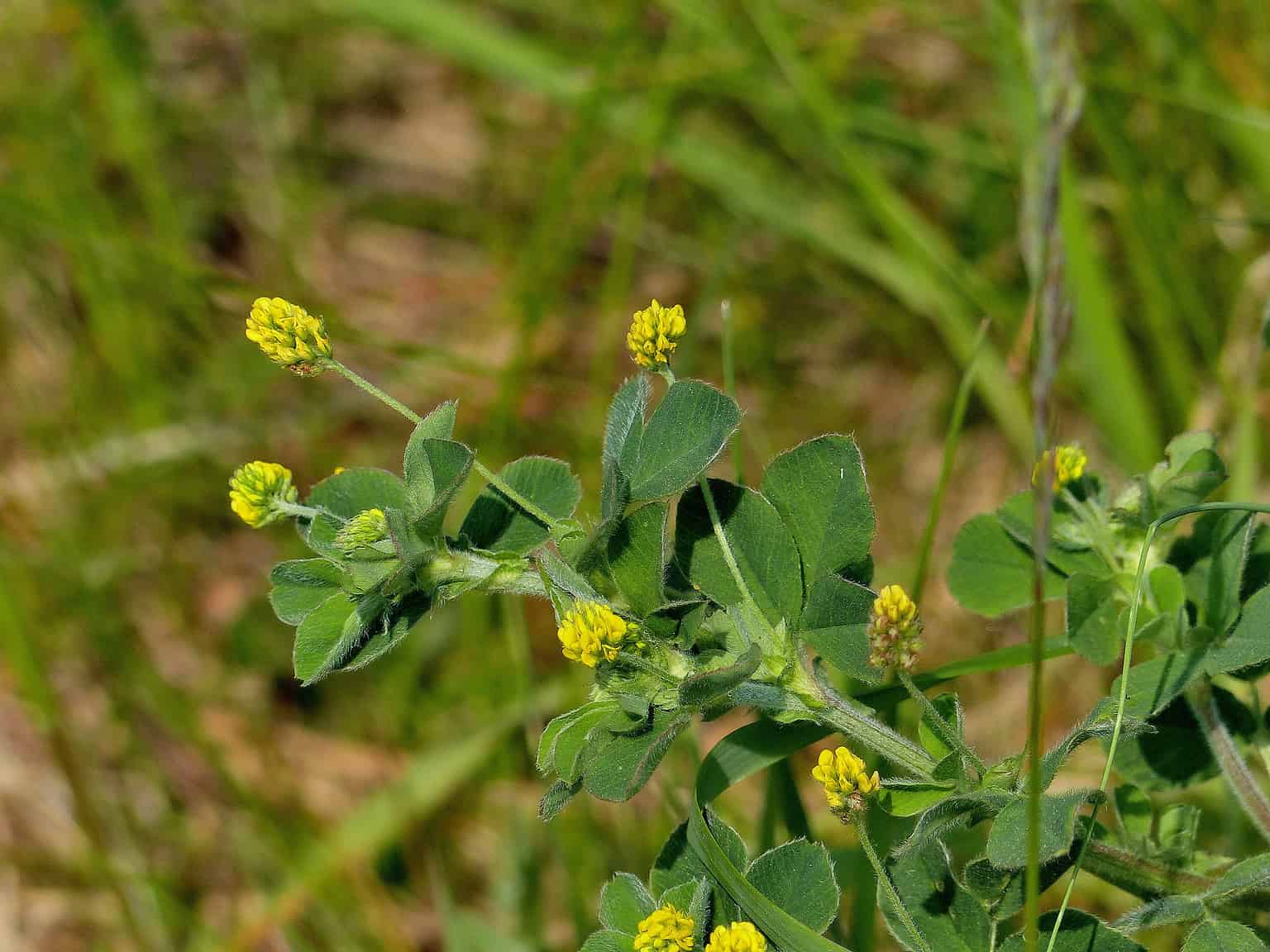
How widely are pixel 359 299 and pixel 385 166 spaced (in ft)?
1.78

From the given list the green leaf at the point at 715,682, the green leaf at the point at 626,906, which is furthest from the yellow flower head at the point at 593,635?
the green leaf at the point at 626,906

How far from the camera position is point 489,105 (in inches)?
152

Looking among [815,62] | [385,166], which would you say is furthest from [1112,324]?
[385,166]

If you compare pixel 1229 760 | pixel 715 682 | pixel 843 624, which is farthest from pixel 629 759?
pixel 1229 760

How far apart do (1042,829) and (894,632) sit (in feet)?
0.65

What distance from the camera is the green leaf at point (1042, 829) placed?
3.12ft

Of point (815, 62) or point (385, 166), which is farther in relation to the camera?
point (385, 166)

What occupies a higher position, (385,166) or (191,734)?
(385,166)

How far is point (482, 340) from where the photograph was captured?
348 centimetres

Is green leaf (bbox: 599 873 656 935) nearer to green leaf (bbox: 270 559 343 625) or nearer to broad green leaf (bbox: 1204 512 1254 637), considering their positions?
green leaf (bbox: 270 559 343 625)

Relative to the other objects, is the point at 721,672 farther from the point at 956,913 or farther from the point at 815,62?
the point at 815,62

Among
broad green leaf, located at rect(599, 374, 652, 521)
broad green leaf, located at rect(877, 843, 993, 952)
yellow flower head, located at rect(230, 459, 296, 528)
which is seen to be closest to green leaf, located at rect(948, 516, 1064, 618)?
broad green leaf, located at rect(877, 843, 993, 952)

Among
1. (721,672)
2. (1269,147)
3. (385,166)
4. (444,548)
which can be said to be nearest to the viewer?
(721,672)

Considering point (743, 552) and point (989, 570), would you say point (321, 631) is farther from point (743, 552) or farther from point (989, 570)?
point (989, 570)
